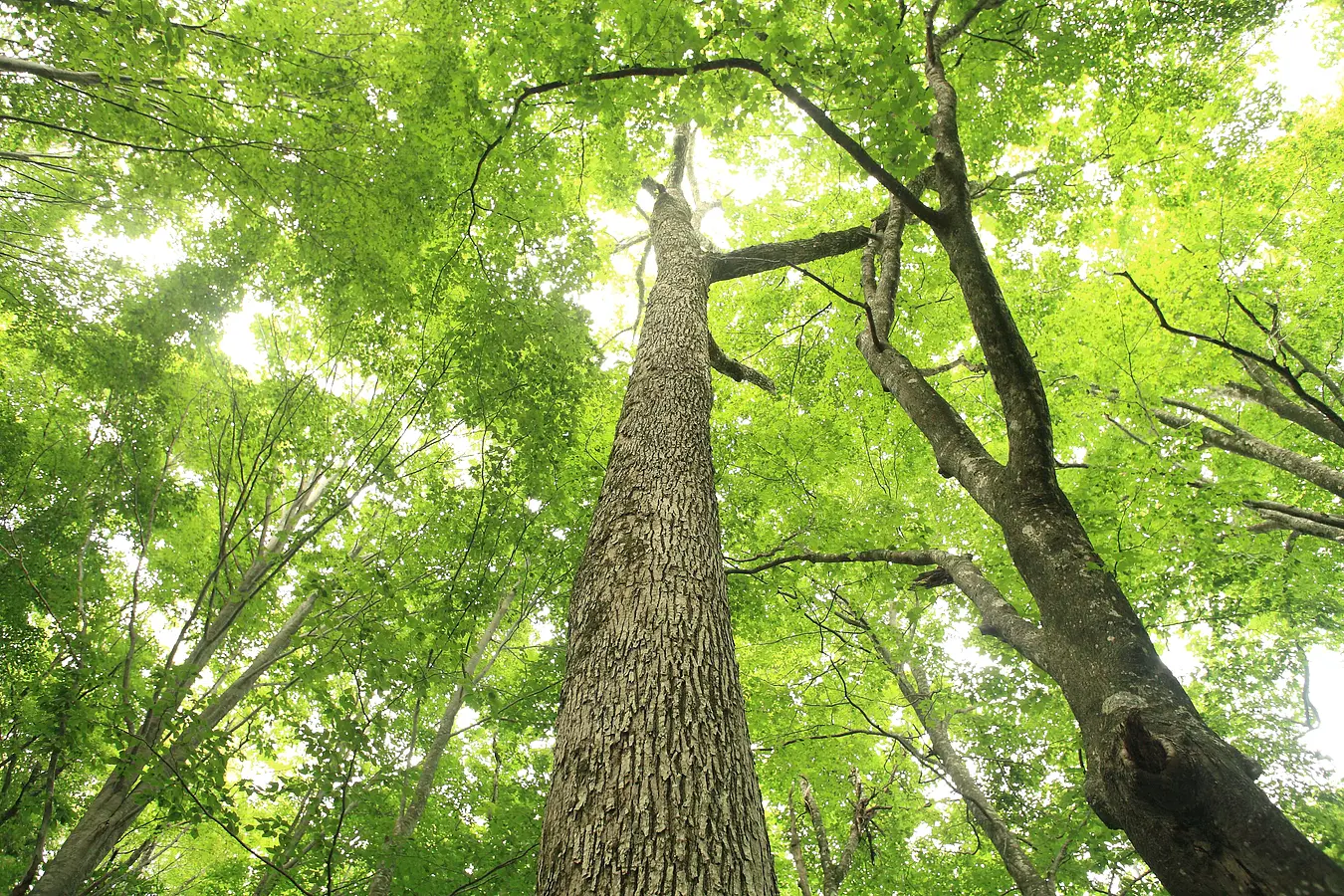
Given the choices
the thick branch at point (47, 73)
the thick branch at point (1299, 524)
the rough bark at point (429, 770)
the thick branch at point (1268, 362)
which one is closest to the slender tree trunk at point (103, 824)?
the rough bark at point (429, 770)

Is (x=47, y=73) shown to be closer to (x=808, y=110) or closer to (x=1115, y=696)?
(x=808, y=110)

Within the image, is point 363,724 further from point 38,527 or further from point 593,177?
point 593,177

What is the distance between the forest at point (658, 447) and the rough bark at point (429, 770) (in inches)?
3.3

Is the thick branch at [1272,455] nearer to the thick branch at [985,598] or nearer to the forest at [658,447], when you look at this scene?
the forest at [658,447]

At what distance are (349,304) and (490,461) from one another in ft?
7.93

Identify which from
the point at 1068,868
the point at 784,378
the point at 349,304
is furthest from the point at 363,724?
the point at 1068,868

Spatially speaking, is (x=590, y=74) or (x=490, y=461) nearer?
(x=590, y=74)

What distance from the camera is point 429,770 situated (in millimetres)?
6750

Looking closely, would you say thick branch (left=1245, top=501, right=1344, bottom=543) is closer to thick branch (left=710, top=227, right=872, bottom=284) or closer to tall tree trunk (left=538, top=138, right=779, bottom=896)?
thick branch (left=710, top=227, right=872, bottom=284)

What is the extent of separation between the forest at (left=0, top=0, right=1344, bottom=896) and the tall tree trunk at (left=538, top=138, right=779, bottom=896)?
0.06 ft

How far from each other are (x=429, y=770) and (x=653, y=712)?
21.4ft

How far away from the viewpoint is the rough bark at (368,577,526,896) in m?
4.13

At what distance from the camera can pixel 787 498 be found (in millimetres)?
7453

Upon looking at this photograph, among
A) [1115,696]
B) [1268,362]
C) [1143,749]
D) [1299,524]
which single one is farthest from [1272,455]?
[1143,749]
